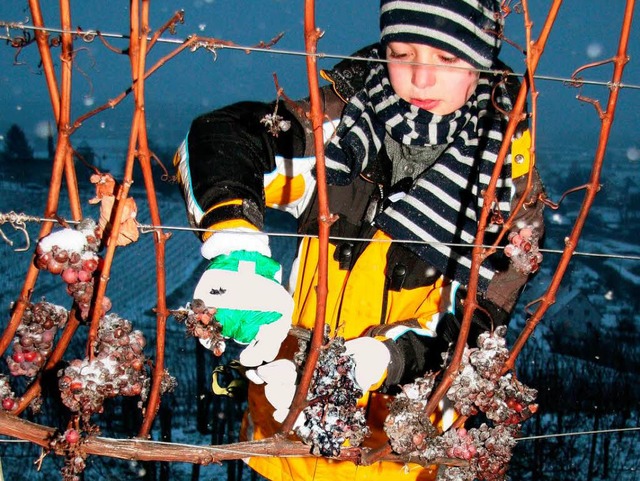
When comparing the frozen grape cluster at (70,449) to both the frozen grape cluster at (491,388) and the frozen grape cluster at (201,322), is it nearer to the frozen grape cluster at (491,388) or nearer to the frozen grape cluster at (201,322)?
the frozen grape cluster at (201,322)

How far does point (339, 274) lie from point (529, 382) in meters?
6.47

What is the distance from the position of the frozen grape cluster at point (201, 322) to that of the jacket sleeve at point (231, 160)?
226 millimetres

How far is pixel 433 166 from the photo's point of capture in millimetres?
1388

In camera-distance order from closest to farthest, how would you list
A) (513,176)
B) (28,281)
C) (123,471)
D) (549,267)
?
(28,281) < (513,176) < (123,471) < (549,267)

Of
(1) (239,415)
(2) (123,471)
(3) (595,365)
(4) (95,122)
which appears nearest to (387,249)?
(2) (123,471)

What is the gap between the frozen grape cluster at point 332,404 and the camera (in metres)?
1.00

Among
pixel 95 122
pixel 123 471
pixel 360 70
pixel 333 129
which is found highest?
pixel 95 122

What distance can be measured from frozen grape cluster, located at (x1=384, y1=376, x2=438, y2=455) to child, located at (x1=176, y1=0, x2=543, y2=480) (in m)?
0.21

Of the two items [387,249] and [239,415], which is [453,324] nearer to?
[387,249]

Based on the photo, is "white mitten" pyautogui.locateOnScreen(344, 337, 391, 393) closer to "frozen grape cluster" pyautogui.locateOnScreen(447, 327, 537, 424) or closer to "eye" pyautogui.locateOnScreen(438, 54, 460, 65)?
"frozen grape cluster" pyautogui.locateOnScreen(447, 327, 537, 424)

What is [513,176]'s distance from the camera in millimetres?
1295

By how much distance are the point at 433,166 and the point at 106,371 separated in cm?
78

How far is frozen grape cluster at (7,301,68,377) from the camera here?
3.28 ft

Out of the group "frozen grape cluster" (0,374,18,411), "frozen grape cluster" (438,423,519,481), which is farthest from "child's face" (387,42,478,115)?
"frozen grape cluster" (0,374,18,411)
